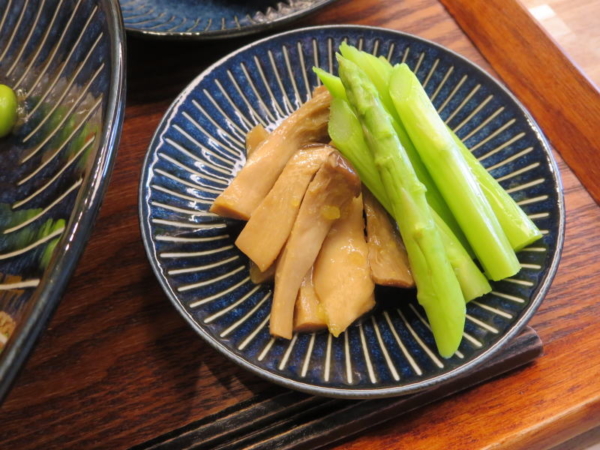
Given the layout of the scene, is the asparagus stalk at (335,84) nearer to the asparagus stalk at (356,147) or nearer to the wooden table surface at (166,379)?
the asparagus stalk at (356,147)

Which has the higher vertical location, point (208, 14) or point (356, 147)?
point (208, 14)

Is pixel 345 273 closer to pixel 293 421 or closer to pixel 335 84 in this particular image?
pixel 293 421

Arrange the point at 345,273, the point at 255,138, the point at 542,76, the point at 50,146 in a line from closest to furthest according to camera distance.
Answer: the point at 50,146 → the point at 345,273 → the point at 255,138 → the point at 542,76

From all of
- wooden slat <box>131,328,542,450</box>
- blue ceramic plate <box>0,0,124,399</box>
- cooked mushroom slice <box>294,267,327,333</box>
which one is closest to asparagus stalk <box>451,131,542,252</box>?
wooden slat <box>131,328,542,450</box>

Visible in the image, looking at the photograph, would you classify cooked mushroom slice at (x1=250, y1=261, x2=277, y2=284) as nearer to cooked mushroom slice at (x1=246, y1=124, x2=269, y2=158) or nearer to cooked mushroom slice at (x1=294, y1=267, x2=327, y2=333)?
cooked mushroom slice at (x1=294, y1=267, x2=327, y2=333)

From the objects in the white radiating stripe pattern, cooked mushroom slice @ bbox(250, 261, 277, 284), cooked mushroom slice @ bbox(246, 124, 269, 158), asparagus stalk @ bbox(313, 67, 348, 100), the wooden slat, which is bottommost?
the wooden slat

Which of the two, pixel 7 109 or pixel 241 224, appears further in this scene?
pixel 241 224

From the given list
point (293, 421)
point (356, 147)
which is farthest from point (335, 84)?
point (293, 421)

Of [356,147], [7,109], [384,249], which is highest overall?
[7,109]
